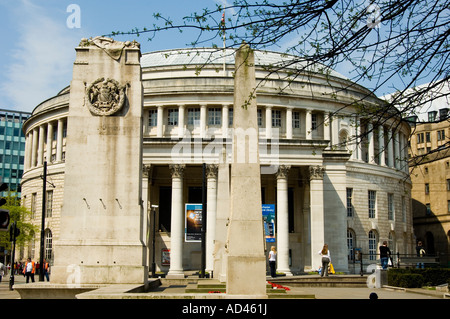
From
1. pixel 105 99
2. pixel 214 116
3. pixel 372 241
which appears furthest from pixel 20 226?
pixel 105 99

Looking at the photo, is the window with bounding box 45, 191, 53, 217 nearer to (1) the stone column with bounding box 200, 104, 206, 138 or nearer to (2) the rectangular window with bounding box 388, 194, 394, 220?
(1) the stone column with bounding box 200, 104, 206, 138

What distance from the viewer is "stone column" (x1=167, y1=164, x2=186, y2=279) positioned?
46969mm

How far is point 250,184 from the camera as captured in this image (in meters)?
12.7

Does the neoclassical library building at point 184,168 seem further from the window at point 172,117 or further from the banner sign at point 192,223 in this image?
the window at point 172,117

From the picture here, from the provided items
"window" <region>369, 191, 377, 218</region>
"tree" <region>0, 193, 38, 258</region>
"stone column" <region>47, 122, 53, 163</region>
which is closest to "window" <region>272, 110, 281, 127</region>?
"window" <region>369, 191, 377, 218</region>

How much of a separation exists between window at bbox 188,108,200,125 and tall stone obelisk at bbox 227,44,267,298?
150 feet

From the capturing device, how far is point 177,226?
4712 centimetres

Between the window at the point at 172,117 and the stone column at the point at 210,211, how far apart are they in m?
12.7

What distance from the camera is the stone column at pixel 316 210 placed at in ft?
154

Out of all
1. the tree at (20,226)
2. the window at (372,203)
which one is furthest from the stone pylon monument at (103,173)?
the window at (372,203)
